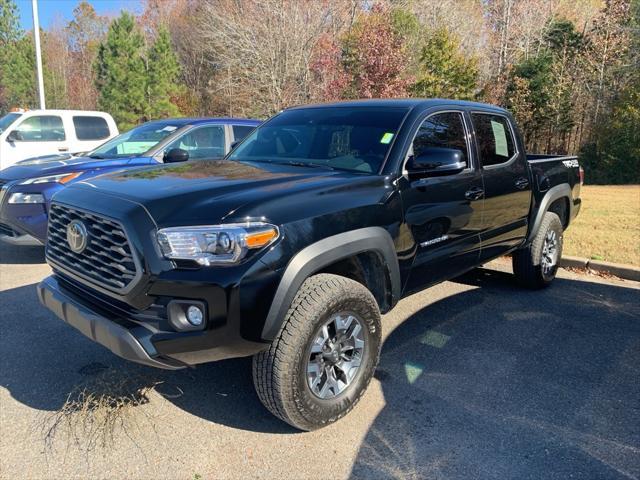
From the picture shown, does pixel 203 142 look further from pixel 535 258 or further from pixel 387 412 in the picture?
pixel 387 412

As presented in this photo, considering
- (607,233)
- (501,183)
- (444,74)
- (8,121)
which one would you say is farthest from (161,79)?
(501,183)

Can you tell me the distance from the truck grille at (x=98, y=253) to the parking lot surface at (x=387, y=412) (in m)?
0.87

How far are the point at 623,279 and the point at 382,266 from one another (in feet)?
14.2

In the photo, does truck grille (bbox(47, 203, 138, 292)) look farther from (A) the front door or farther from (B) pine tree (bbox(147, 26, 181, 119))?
Answer: (B) pine tree (bbox(147, 26, 181, 119))

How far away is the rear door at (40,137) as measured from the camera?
10.4 m

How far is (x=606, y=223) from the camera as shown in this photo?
8719 millimetres

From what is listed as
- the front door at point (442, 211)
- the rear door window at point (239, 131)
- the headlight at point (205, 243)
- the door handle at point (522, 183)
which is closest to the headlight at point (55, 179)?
the rear door window at point (239, 131)

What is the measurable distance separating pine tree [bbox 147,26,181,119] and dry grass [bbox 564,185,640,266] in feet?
82.5

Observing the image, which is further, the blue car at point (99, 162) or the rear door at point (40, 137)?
the rear door at point (40, 137)

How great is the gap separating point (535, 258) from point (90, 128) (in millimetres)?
9310

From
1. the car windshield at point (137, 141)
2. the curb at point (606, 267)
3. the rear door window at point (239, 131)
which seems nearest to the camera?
the curb at point (606, 267)

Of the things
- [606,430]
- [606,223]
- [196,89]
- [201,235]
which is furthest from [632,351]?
[196,89]

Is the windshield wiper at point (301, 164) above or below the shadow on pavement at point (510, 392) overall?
above

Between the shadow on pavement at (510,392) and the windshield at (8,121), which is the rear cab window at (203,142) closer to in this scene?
the shadow on pavement at (510,392)
